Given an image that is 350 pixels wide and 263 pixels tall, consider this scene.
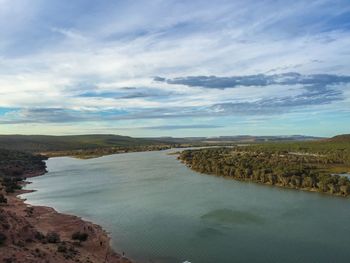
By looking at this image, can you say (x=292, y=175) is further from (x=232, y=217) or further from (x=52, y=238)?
(x=52, y=238)

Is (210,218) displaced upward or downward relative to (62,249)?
downward

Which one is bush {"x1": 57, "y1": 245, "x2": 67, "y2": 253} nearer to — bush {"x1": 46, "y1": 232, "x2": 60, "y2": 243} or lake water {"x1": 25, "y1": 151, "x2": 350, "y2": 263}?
bush {"x1": 46, "y1": 232, "x2": 60, "y2": 243}

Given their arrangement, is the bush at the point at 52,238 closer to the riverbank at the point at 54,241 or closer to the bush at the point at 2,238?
the riverbank at the point at 54,241

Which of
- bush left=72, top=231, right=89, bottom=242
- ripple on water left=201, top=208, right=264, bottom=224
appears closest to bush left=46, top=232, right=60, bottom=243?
bush left=72, top=231, right=89, bottom=242

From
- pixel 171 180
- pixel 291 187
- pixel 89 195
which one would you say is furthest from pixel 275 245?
pixel 171 180

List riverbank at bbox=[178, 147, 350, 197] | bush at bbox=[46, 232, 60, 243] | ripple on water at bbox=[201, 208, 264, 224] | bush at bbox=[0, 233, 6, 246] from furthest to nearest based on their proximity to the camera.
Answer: riverbank at bbox=[178, 147, 350, 197]
ripple on water at bbox=[201, 208, 264, 224]
bush at bbox=[46, 232, 60, 243]
bush at bbox=[0, 233, 6, 246]

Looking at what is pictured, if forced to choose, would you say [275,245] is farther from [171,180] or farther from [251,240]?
[171,180]

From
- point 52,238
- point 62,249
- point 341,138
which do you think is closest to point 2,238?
point 62,249
